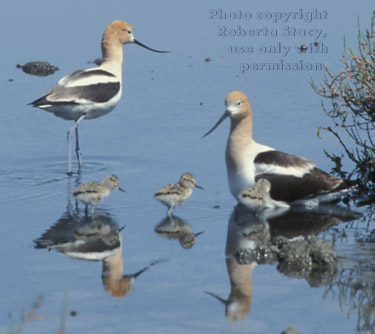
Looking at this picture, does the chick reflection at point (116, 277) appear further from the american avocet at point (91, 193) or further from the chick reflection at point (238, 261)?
the american avocet at point (91, 193)

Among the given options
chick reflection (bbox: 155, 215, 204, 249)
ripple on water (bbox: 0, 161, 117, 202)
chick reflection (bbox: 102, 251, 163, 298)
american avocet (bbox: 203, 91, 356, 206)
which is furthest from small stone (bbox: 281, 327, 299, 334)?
ripple on water (bbox: 0, 161, 117, 202)

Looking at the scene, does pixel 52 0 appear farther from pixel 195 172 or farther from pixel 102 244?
pixel 102 244

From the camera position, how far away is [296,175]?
9586mm

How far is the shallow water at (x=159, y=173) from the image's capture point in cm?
684

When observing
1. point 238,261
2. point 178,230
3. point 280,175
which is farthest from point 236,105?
point 238,261

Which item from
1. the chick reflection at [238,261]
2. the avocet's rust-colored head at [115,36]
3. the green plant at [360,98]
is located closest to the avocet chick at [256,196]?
the chick reflection at [238,261]

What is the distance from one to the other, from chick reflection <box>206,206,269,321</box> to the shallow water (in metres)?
0.03

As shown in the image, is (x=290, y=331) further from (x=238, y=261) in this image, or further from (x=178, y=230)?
(x=178, y=230)

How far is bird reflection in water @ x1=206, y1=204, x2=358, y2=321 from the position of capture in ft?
23.3

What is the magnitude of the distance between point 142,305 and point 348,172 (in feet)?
13.7

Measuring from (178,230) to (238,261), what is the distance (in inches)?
45.3

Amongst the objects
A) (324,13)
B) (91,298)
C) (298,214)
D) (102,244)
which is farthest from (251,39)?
(91,298)

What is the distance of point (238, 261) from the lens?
788 centimetres

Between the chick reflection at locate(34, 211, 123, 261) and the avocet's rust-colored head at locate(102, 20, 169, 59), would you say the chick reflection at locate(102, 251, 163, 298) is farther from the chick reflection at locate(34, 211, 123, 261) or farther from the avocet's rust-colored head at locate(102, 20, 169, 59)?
the avocet's rust-colored head at locate(102, 20, 169, 59)
